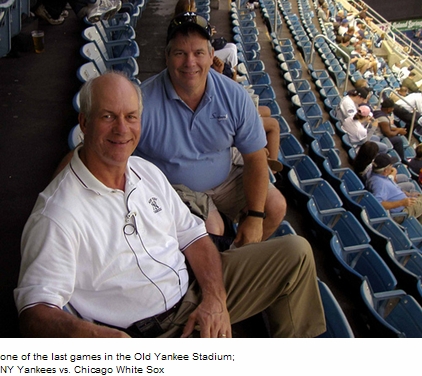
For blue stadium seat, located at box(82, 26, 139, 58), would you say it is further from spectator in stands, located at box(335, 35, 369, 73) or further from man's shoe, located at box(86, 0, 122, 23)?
spectator in stands, located at box(335, 35, 369, 73)

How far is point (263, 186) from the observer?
1.93 m

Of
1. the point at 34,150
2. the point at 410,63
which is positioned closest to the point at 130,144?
the point at 34,150

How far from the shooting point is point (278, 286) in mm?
1494

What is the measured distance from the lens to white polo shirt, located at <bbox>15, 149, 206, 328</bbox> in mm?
1116

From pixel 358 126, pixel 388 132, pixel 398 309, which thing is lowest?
pixel 388 132

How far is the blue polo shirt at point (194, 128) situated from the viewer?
1787 millimetres

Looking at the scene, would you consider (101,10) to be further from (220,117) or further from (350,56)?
(350,56)

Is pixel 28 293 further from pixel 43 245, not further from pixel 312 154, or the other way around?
pixel 312 154

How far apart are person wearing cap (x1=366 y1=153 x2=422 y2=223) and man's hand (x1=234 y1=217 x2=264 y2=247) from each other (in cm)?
257

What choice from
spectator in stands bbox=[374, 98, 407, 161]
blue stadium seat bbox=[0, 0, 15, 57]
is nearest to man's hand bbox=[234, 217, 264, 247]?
blue stadium seat bbox=[0, 0, 15, 57]

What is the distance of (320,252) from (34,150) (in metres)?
1.93

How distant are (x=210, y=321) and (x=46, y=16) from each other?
480 cm

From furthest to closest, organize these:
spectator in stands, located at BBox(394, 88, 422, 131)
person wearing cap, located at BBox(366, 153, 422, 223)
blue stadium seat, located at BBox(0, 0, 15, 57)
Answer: spectator in stands, located at BBox(394, 88, 422, 131), person wearing cap, located at BBox(366, 153, 422, 223), blue stadium seat, located at BBox(0, 0, 15, 57)

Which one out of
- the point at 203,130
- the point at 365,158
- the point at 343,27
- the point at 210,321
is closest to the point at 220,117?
the point at 203,130
